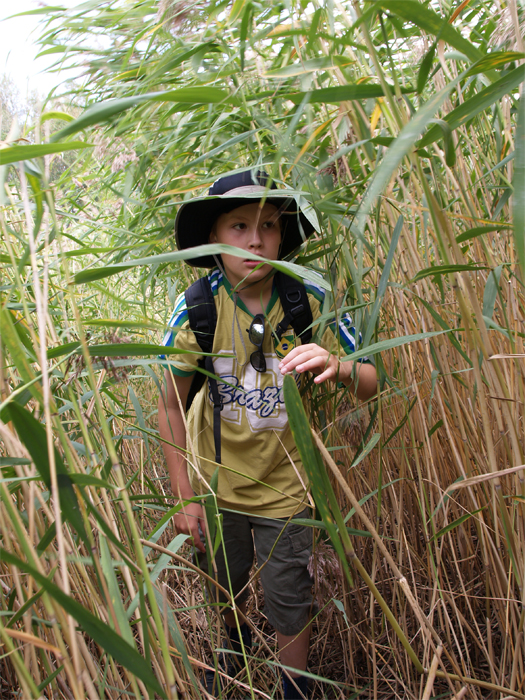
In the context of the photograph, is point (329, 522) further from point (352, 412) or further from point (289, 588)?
point (289, 588)

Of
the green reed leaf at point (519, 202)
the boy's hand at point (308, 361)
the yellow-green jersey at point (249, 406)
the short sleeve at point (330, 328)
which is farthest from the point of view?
the yellow-green jersey at point (249, 406)

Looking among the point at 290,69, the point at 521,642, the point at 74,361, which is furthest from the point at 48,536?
the point at 521,642

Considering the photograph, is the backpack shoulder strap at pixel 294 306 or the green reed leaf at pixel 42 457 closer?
the green reed leaf at pixel 42 457

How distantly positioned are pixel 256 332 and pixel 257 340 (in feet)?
0.07

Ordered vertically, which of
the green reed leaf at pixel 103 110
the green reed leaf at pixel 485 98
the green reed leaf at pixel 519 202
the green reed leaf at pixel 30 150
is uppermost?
the green reed leaf at pixel 103 110

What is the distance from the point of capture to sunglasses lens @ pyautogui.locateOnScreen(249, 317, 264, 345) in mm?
1117

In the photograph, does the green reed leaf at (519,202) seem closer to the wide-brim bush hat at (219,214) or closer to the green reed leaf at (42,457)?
the green reed leaf at (42,457)

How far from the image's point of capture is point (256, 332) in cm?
112

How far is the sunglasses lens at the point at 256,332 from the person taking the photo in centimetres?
112

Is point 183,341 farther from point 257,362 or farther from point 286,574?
point 286,574

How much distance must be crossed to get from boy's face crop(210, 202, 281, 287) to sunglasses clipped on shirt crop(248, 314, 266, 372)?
100mm

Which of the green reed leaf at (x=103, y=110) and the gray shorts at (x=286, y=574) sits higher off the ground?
the green reed leaf at (x=103, y=110)

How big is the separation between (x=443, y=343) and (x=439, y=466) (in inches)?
13.5

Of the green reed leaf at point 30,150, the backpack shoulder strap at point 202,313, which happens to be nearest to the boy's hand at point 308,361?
the backpack shoulder strap at point 202,313
